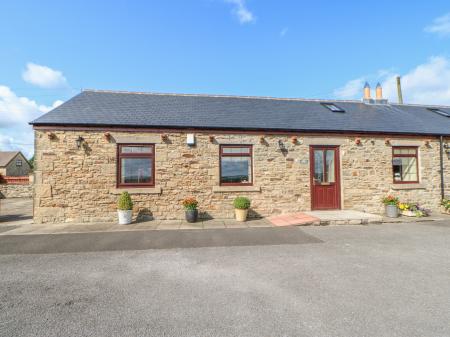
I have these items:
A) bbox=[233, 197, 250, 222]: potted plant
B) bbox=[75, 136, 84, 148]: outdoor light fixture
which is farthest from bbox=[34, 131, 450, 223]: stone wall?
bbox=[233, 197, 250, 222]: potted plant

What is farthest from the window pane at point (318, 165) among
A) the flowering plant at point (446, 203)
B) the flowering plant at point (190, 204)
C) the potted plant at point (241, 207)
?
the flowering plant at point (446, 203)

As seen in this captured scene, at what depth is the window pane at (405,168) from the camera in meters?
9.96

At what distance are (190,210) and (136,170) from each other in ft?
9.37

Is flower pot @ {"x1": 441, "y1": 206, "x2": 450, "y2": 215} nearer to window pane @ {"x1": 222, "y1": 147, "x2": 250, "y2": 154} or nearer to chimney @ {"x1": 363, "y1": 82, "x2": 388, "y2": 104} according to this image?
chimney @ {"x1": 363, "y1": 82, "x2": 388, "y2": 104}

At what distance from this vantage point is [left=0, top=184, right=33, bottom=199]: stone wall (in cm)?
1888

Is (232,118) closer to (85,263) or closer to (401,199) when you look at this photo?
(85,263)

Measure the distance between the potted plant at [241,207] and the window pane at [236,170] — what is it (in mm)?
1082

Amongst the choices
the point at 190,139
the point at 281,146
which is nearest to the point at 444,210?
the point at 281,146

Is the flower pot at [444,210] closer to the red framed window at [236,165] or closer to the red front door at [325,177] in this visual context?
the red front door at [325,177]

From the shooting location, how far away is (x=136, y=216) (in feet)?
27.5

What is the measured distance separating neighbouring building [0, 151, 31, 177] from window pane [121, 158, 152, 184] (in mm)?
38237

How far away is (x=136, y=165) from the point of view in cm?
866

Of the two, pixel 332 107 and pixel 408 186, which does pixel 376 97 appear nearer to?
pixel 332 107

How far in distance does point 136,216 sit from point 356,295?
7.58m
